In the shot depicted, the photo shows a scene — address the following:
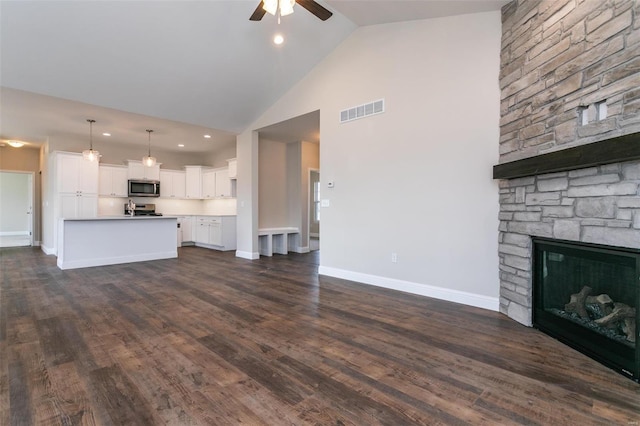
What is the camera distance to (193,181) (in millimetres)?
9250

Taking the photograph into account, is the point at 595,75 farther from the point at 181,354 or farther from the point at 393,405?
the point at 181,354

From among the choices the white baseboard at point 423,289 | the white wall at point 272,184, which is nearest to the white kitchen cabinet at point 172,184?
the white wall at point 272,184

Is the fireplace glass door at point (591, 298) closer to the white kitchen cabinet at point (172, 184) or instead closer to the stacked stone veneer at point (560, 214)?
the stacked stone veneer at point (560, 214)

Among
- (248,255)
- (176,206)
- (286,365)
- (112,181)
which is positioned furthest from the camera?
(176,206)

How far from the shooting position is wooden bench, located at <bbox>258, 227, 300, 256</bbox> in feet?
22.6

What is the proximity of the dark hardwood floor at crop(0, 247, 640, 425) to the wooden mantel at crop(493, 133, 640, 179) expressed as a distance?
1.42m

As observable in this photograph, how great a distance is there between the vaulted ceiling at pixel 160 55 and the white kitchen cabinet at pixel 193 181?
10.1ft

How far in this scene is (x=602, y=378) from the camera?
192 centimetres

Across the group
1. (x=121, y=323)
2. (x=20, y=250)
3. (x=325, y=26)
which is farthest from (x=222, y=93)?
(x=20, y=250)

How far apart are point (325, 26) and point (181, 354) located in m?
4.46

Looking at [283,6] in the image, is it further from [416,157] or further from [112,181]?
[112,181]

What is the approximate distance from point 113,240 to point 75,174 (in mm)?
2539

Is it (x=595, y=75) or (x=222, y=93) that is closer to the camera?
(x=595, y=75)

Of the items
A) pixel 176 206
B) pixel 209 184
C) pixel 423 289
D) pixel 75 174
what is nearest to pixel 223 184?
pixel 209 184
